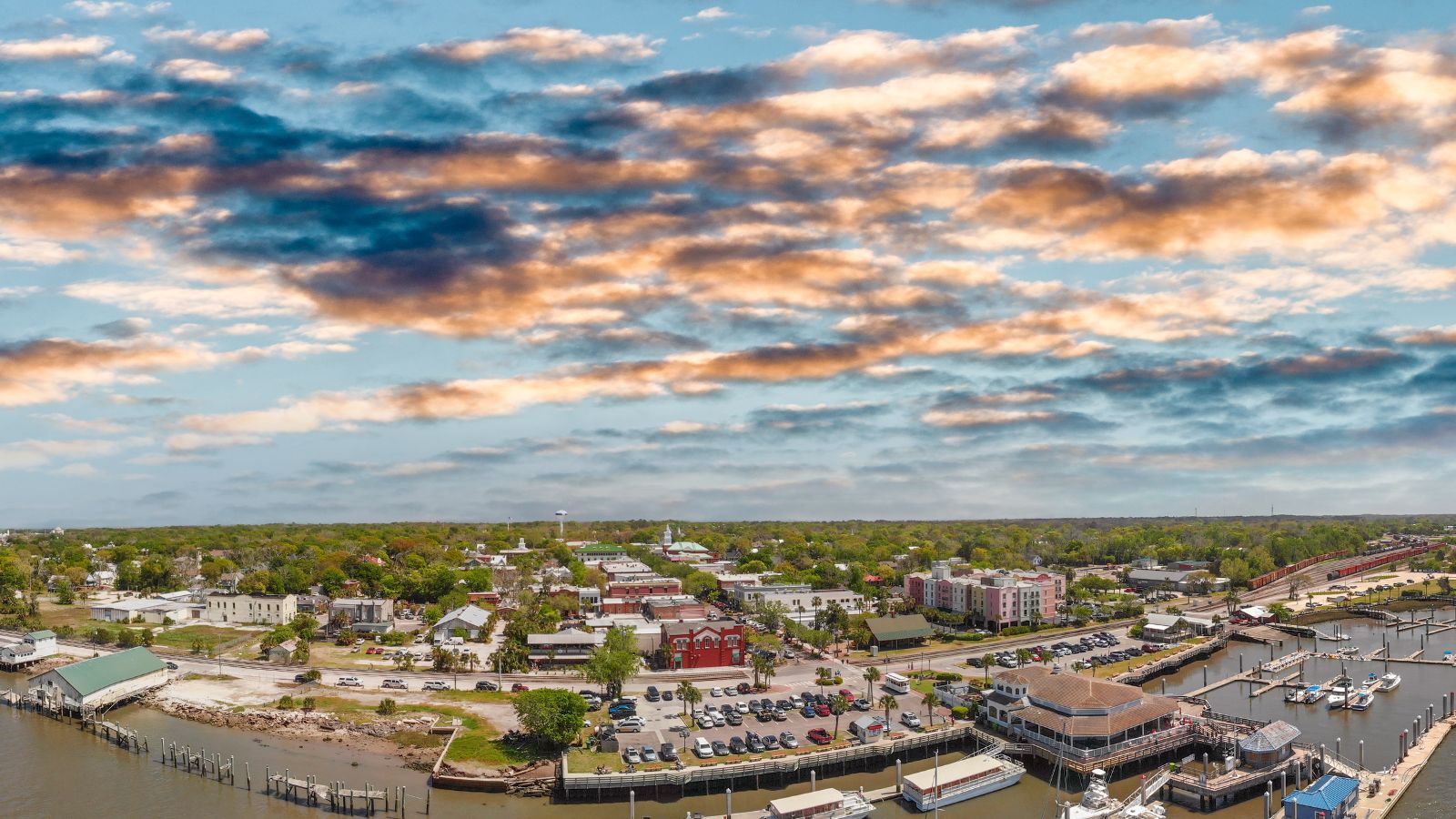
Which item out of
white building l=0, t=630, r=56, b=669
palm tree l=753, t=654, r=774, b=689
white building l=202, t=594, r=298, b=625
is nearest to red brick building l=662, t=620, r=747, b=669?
palm tree l=753, t=654, r=774, b=689

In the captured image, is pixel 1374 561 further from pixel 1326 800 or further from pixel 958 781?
pixel 958 781

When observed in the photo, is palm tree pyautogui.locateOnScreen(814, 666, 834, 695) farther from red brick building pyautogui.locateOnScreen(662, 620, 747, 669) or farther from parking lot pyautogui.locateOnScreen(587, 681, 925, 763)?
red brick building pyautogui.locateOnScreen(662, 620, 747, 669)

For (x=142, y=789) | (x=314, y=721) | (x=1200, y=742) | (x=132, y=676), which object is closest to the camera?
(x=142, y=789)

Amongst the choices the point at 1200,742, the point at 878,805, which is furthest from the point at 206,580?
the point at 1200,742

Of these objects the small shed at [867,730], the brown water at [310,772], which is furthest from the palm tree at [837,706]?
the brown water at [310,772]

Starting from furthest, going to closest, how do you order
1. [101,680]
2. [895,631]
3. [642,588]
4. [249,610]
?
[642,588] → [249,610] → [895,631] → [101,680]

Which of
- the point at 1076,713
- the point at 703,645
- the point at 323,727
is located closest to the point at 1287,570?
the point at 703,645

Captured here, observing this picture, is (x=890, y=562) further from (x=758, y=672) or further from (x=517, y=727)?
(x=517, y=727)
